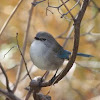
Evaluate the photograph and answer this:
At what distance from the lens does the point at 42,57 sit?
82.9 inches

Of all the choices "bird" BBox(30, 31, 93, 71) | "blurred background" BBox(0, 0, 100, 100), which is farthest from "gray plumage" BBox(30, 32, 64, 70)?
"blurred background" BBox(0, 0, 100, 100)

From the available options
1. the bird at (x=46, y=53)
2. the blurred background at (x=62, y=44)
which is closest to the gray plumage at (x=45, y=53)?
the bird at (x=46, y=53)

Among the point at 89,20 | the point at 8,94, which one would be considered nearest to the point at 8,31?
the point at 89,20

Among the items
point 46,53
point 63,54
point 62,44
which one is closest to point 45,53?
point 46,53

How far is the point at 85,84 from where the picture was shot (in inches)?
124

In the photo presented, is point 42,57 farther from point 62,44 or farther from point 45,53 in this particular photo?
point 62,44

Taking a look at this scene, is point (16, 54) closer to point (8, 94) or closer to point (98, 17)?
point (98, 17)

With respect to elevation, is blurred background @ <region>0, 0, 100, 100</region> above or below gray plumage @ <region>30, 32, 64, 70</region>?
below

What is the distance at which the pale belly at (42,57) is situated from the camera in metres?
2.05

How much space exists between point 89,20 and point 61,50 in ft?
2.77

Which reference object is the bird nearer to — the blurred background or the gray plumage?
the gray plumage

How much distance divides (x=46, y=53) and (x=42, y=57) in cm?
→ 7

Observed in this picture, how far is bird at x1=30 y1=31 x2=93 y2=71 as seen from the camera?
2.07 metres

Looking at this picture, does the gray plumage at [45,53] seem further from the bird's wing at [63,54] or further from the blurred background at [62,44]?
the blurred background at [62,44]
